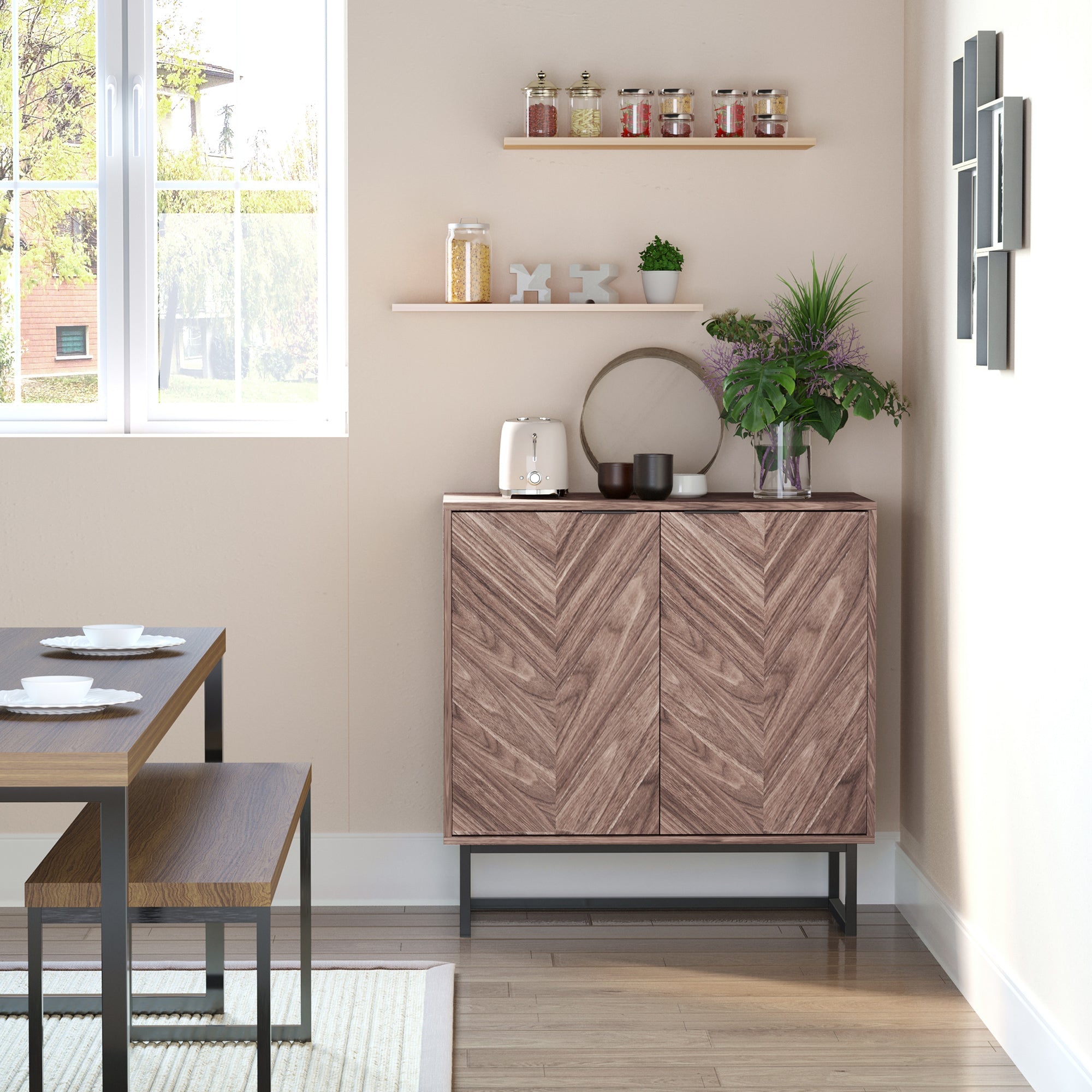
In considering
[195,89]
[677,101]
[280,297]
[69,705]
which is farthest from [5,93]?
[69,705]

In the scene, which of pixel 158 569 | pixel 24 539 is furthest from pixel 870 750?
pixel 24 539

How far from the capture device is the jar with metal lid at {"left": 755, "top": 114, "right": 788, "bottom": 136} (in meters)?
3.27

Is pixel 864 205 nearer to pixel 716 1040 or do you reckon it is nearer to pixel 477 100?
pixel 477 100

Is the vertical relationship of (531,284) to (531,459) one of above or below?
above

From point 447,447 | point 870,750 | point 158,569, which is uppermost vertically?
point 447,447

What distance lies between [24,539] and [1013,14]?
8.64 ft

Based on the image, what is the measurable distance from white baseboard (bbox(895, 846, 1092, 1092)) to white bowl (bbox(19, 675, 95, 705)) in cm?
176

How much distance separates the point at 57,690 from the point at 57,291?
6.27 feet

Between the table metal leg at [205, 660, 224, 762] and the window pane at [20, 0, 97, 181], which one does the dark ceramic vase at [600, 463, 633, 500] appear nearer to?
the table metal leg at [205, 660, 224, 762]

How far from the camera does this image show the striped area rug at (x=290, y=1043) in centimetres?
243

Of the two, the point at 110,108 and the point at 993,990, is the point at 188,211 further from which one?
the point at 993,990

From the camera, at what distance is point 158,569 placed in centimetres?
341

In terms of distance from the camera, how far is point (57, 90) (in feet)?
11.3

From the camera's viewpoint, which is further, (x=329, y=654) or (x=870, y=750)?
(x=329, y=654)
